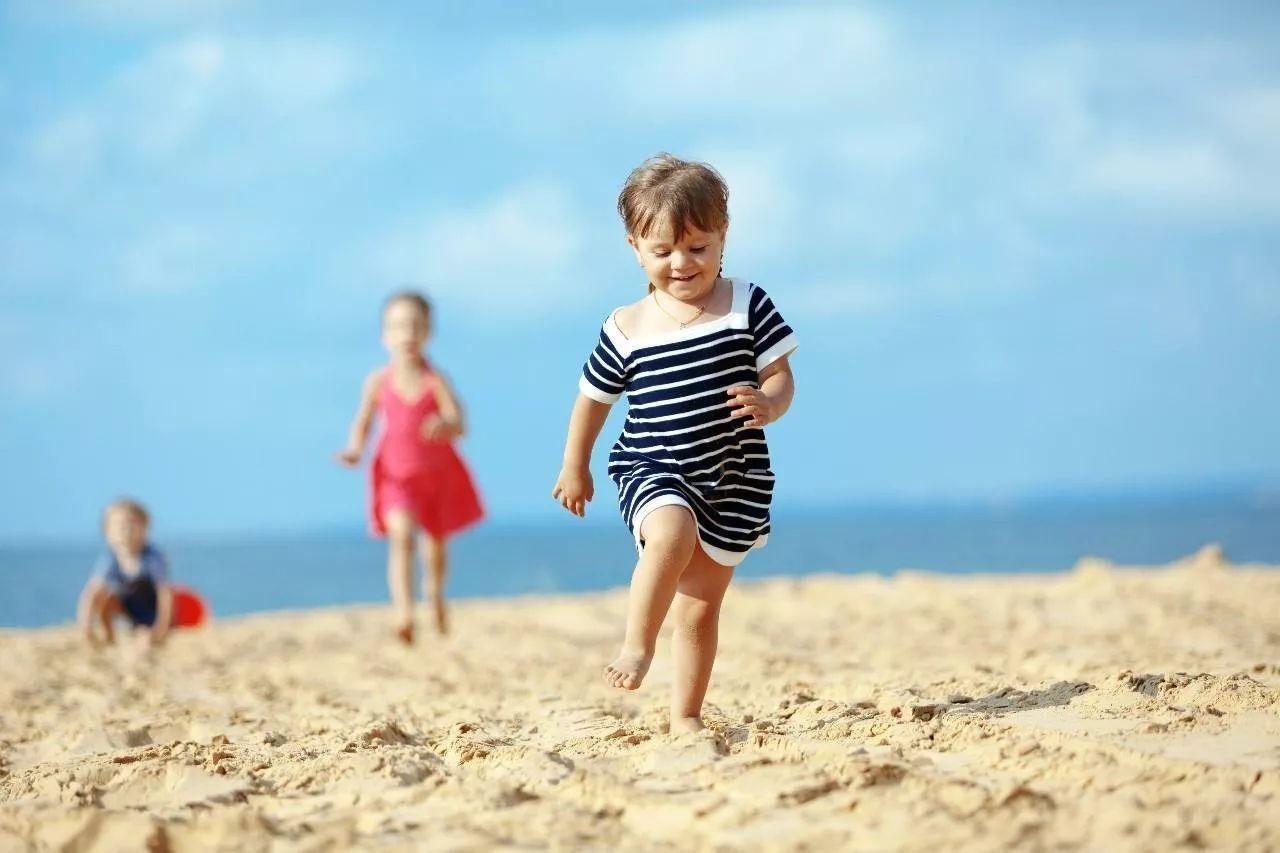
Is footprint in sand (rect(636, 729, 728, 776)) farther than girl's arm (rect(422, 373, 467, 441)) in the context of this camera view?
No

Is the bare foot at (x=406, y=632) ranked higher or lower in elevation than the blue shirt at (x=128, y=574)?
lower

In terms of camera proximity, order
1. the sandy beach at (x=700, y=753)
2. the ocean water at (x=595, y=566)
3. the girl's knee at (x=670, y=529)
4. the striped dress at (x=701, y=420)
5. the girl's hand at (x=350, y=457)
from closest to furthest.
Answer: the sandy beach at (x=700, y=753), the girl's knee at (x=670, y=529), the striped dress at (x=701, y=420), the girl's hand at (x=350, y=457), the ocean water at (x=595, y=566)

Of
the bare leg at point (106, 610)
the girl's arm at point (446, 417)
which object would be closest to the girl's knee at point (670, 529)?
the girl's arm at point (446, 417)

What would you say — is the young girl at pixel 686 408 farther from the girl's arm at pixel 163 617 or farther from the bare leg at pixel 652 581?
the girl's arm at pixel 163 617

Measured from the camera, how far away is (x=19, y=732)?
4.59 metres

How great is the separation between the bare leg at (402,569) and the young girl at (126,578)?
2.30 metres

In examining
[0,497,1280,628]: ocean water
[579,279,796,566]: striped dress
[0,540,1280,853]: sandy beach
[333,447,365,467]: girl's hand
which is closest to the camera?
[0,540,1280,853]: sandy beach

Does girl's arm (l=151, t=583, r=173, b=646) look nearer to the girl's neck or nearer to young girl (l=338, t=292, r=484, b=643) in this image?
young girl (l=338, t=292, r=484, b=643)

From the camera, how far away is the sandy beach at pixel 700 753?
7.62 ft

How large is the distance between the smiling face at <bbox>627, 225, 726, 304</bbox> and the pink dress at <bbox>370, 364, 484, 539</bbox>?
14.8 ft

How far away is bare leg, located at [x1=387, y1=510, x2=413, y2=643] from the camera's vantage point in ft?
24.0

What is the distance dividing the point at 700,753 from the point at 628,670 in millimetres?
423

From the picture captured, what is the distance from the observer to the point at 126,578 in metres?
9.09

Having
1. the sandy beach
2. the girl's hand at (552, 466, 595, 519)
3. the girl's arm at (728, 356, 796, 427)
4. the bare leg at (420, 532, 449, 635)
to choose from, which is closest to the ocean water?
the bare leg at (420, 532, 449, 635)
